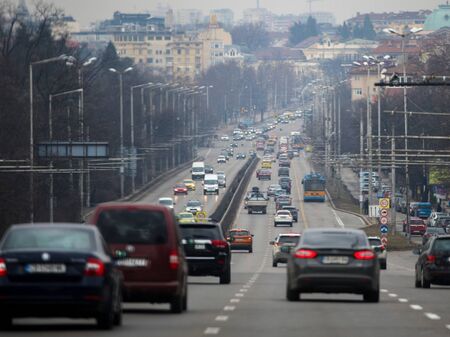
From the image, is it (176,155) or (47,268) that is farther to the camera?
Answer: (176,155)

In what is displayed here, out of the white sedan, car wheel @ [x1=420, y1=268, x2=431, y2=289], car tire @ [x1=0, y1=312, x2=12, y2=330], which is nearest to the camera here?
car tire @ [x1=0, y1=312, x2=12, y2=330]

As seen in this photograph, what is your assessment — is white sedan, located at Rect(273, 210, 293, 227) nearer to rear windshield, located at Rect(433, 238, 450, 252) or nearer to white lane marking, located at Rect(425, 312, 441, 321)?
rear windshield, located at Rect(433, 238, 450, 252)

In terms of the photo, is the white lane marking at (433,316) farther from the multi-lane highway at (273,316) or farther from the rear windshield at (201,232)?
the rear windshield at (201,232)

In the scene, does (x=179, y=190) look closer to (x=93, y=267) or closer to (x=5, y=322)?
(x=5, y=322)

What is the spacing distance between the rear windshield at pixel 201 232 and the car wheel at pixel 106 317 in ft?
60.3

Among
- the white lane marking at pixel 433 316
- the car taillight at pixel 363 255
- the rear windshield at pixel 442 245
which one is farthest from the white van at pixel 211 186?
the white lane marking at pixel 433 316

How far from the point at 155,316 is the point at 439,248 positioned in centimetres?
1408

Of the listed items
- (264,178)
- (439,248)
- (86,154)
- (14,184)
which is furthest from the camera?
(264,178)

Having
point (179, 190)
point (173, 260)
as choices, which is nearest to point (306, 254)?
point (173, 260)

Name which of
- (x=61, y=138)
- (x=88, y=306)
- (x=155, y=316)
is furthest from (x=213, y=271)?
(x=61, y=138)

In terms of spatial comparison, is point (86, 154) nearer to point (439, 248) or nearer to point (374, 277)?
point (439, 248)

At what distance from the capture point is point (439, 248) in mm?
39938

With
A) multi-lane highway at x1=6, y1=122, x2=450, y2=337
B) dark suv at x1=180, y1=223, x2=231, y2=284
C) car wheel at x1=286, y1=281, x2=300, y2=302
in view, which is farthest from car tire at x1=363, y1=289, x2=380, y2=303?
dark suv at x1=180, y1=223, x2=231, y2=284

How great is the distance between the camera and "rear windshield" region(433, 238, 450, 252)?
3988 centimetres
